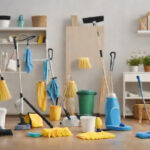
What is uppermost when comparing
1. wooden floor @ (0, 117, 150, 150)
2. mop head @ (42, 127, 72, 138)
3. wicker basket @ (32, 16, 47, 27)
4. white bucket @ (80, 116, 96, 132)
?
wicker basket @ (32, 16, 47, 27)

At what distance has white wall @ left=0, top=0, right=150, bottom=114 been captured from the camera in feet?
26.3

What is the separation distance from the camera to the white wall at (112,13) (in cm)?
802

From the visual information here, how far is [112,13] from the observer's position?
26.4 feet

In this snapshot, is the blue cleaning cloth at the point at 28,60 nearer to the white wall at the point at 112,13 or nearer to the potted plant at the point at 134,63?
the white wall at the point at 112,13

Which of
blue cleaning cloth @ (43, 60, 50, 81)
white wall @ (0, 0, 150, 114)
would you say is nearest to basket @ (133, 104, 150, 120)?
white wall @ (0, 0, 150, 114)

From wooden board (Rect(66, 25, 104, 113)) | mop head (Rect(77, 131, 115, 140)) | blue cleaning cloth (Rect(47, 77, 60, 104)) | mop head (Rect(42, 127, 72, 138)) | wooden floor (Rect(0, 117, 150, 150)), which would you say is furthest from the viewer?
wooden board (Rect(66, 25, 104, 113))

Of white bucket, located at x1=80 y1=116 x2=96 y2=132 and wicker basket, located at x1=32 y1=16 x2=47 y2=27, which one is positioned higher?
wicker basket, located at x1=32 y1=16 x2=47 y2=27

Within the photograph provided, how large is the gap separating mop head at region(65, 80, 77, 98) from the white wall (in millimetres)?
355

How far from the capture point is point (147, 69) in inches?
304

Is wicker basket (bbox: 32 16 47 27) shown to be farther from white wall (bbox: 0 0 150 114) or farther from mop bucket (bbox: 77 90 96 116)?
mop bucket (bbox: 77 90 96 116)

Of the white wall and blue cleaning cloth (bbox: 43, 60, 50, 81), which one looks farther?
the white wall

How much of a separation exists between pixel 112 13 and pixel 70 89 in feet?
5.32

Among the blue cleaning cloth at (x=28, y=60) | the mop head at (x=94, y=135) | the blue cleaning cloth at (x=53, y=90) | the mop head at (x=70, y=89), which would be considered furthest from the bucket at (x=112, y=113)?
the blue cleaning cloth at (x=28, y=60)

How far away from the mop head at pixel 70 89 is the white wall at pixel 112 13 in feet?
1.16
